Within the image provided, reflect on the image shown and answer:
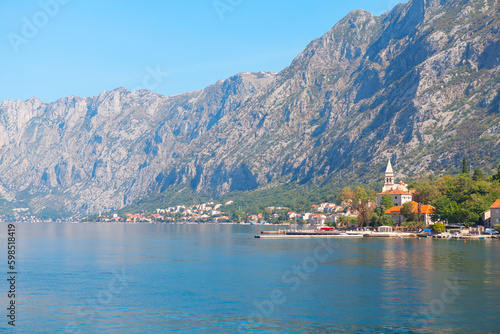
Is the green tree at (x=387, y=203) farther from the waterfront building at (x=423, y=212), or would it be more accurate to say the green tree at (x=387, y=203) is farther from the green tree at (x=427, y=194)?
the green tree at (x=427, y=194)

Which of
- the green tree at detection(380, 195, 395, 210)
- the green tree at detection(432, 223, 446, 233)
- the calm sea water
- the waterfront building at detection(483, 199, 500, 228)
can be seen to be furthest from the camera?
the green tree at detection(380, 195, 395, 210)

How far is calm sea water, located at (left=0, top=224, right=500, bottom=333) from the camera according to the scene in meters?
46.7

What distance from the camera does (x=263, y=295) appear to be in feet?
197

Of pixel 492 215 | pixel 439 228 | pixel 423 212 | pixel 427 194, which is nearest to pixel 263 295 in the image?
pixel 439 228

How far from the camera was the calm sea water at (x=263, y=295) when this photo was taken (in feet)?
153

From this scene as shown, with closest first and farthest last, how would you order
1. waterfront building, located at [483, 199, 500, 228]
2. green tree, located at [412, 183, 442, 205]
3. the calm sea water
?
the calm sea water
waterfront building, located at [483, 199, 500, 228]
green tree, located at [412, 183, 442, 205]

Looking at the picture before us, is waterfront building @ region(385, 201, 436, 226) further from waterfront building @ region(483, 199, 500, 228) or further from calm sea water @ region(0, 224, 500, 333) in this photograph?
calm sea water @ region(0, 224, 500, 333)

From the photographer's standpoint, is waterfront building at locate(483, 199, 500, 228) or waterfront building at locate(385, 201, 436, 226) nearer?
waterfront building at locate(483, 199, 500, 228)

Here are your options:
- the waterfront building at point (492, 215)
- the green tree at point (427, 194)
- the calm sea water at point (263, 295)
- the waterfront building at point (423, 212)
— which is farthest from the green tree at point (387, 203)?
the calm sea water at point (263, 295)

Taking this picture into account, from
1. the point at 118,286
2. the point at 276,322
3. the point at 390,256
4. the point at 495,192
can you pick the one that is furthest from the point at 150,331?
the point at 495,192

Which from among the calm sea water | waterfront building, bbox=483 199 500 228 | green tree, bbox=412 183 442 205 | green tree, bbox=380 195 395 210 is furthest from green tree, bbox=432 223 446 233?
the calm sea water

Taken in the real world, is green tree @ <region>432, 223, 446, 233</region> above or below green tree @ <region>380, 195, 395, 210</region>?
below

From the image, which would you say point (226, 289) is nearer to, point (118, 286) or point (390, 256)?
point (118, 286)

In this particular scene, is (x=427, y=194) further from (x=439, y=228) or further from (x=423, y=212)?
(x=439, y=228)
